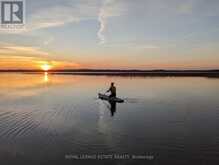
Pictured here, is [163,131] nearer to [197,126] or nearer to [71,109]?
[197,126]

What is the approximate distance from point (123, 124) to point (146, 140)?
159 inches

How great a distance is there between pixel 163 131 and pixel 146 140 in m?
2.13

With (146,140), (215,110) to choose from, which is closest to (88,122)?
(146,140)

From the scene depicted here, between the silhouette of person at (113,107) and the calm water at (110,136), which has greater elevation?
the silhouette of person at (113,107)

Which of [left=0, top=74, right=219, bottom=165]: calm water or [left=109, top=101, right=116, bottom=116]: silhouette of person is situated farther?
[left=109, top=101, right=116, bottom=116]: silhouette of person

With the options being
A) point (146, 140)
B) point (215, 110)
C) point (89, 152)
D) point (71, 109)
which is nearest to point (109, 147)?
point (89, 152)

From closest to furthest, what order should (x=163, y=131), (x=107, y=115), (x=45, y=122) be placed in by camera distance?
1. (x=163, y=131)
2. (x=45, y=122)
3. (x=107, y=115)

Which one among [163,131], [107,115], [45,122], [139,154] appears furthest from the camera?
[107,115]

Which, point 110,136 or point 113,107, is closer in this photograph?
point 110,136

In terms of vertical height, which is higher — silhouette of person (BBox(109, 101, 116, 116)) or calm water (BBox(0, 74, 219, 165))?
silhouette of person (BBox(109, 101, 116, 116))

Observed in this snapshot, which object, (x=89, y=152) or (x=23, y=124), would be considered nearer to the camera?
(x=89, y=152)

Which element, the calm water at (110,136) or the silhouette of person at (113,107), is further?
the silhouette of person at (113,107)

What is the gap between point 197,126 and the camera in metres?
17.0

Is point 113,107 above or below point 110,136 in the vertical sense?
above
